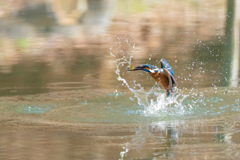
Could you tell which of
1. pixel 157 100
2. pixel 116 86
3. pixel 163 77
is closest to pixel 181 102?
pixel 157 100

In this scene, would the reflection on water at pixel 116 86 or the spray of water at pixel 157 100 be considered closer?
the reflection on water at pixel 116 86

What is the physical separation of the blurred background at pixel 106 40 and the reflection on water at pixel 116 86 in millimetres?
24

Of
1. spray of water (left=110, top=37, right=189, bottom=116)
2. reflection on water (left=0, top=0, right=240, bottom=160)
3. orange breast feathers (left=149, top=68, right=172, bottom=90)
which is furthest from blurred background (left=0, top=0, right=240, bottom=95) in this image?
orange breast feathers (left=149, top=68, right=172, bottom=90)

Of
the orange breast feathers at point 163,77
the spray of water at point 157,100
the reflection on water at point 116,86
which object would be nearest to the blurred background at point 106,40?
the reflection on water at point 116,86

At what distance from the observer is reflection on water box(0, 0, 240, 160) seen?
289 inches

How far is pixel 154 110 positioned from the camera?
898 centimetres

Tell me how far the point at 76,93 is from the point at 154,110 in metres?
1.66

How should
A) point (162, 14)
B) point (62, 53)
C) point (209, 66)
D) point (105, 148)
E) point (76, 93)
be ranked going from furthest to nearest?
point (162, 14) < point (62, 53) < point (209, 66) < point (76, 93) < point (105, 148)

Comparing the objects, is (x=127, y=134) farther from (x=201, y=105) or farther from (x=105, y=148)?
(x=201, y=105)

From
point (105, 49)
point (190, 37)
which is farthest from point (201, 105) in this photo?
point (190, 37)

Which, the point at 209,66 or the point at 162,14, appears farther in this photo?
the point at 162,14

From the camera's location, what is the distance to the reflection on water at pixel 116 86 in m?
7.33

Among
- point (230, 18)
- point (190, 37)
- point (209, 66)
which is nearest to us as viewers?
point (209, 66)

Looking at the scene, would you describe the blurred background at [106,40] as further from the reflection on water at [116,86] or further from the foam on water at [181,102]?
the foam on water at [181,102]
